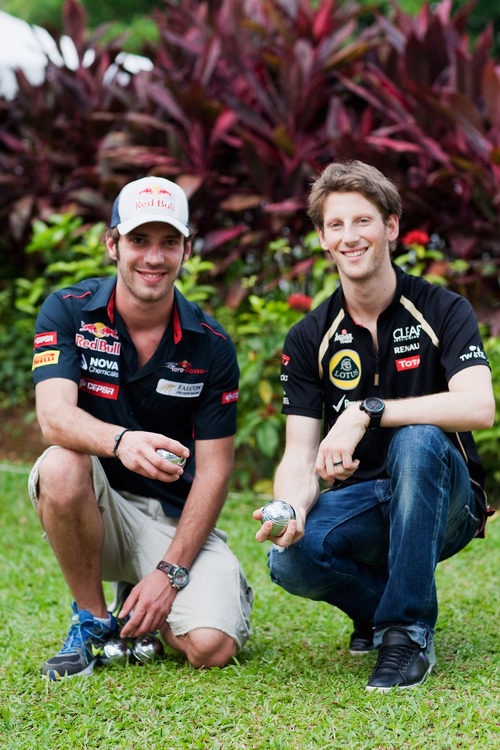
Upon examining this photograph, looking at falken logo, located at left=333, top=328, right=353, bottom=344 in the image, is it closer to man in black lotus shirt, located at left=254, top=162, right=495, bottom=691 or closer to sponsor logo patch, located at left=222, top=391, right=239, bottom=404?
man in black lotus shirt, located at left=254, top=162, right=495, bottom=691

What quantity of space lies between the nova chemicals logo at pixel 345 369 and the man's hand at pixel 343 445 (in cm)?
29

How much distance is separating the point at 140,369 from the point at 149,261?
398 millimetres

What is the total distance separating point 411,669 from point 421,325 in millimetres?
1122

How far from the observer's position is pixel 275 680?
3041 millimetres

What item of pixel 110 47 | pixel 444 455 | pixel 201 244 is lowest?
pixel 444 455

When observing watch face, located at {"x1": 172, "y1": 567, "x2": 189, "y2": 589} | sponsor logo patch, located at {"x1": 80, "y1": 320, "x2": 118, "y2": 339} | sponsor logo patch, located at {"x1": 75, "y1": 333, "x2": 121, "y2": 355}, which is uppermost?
sponsor logo patch, located at {"x1": 80, "y1": 320, "x2": 118, "y2": 339}

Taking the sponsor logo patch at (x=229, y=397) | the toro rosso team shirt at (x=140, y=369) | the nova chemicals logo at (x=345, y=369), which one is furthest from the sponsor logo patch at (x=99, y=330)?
the nova chemicals logo at (x=345, y=369)

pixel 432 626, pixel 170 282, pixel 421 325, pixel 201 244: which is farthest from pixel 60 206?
pixel 432 626

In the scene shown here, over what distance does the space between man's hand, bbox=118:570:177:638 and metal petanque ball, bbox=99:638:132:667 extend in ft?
0.17

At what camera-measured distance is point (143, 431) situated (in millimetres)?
3174

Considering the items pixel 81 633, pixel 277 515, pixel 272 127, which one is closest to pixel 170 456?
pixel 277 515

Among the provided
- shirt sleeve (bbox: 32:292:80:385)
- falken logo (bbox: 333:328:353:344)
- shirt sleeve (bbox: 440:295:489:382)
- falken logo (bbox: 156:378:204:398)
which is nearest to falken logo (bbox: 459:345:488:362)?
shirt sleeve (bbox: 440:295:489:382)

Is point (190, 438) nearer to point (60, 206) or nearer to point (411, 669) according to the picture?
point (411, 669)

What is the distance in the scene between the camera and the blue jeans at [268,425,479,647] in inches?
112
